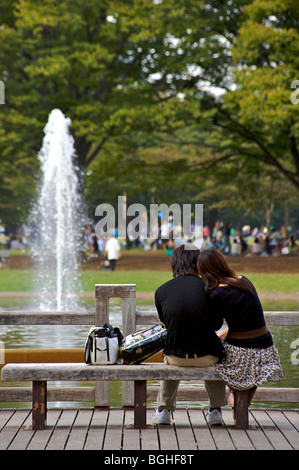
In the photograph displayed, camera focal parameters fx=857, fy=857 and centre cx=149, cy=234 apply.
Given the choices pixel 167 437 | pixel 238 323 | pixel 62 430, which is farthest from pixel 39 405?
pixel 238 323

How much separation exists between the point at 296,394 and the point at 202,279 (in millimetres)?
1236

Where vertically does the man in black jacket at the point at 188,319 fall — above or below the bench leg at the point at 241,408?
above

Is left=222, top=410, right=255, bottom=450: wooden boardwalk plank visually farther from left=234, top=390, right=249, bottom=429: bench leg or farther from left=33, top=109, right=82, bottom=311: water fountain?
left=33, top=109, right=82, bottom=311: water fountain

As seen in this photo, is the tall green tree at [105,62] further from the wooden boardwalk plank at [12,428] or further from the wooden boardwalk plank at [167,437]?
the wooden boardwalk plank at [167,437]

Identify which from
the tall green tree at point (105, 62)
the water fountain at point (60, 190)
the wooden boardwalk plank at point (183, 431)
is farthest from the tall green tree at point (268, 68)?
the wooden boardwalk plank at point (183, 431)

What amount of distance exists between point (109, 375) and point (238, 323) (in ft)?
3.37

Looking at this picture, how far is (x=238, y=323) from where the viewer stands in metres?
6.36

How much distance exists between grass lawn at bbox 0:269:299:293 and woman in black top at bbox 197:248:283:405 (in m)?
16.5

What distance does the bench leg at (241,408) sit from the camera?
6.41 m

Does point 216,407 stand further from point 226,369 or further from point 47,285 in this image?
point 47,285

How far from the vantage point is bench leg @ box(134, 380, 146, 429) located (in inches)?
253

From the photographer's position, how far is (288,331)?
1501cm

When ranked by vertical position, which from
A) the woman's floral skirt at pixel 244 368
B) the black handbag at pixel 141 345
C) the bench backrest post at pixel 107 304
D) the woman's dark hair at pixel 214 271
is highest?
the woman's dark hair at pixel 214 271

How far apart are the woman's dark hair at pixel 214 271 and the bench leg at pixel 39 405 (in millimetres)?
1455
